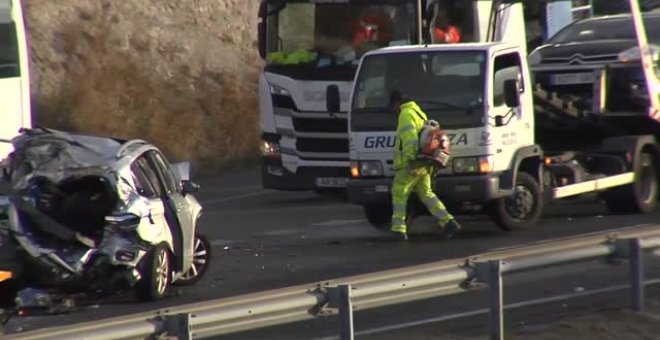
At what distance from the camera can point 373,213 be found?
19953mm

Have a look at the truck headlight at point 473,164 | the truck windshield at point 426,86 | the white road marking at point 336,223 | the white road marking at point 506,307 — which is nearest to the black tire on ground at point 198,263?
the truck windshield at point 426,86

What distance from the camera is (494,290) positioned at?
1116 centimetres

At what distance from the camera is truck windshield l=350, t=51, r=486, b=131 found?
730 inches

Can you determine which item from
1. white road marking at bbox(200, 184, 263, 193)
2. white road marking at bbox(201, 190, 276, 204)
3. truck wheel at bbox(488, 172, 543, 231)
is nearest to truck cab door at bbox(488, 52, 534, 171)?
truck wheel at bbox(488, 172, 543, 231)

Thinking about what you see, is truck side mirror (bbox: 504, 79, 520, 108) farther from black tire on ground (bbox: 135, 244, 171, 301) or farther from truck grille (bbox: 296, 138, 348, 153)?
black tire on ground (bbox: 135, 244, 171, 301)

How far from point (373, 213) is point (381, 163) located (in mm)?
1161

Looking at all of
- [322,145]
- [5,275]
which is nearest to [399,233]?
[322,145]

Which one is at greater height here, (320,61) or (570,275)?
(320,61)

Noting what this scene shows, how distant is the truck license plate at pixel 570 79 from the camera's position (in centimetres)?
2094

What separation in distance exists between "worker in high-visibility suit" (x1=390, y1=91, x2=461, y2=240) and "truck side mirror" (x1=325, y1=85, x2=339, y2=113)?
287 centimetres

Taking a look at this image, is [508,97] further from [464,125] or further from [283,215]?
[283,215]

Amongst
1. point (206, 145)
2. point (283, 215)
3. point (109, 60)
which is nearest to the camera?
point (283, 215)

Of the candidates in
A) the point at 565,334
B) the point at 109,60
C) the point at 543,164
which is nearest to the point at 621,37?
the point at 543,164

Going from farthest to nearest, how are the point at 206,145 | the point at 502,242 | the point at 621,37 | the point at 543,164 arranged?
the point at 206,145
the point at 621,37
the point at 543,164
the point at 502,242
